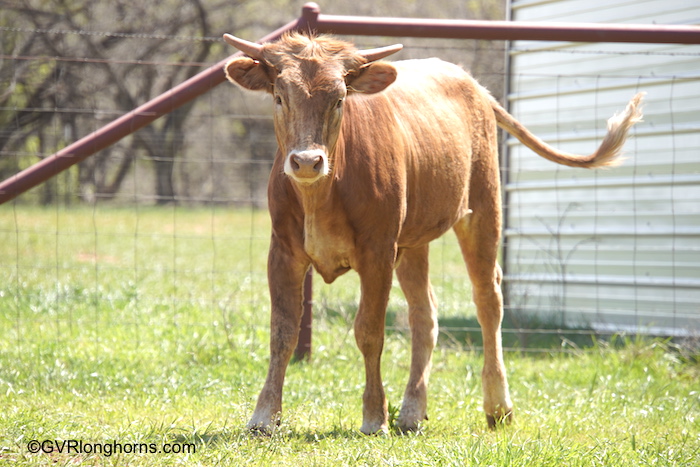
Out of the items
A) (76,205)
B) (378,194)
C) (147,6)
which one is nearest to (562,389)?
(378,194)

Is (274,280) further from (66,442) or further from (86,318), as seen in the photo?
(86,318)

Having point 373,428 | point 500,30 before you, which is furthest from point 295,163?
point 500,30

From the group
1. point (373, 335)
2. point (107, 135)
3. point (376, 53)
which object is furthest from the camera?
point (107, 135)

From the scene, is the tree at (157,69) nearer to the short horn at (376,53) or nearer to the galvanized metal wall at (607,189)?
the galvanized metal wall at (607,189)

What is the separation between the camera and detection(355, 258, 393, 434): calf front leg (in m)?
4.29

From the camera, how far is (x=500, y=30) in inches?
240

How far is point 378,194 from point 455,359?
2.84 meters

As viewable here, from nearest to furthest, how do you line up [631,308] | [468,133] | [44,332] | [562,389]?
[468,133], [562,389], [44,332], [631,308]

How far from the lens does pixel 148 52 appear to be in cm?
2227

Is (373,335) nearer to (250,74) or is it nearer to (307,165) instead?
(307,165)

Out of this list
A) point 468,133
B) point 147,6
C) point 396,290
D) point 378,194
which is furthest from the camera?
point 147,6

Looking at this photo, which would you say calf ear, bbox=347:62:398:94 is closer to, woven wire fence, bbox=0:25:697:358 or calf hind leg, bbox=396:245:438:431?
calf hind leg, bbox=396:245:438:431

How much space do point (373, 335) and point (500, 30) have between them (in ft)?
9.44

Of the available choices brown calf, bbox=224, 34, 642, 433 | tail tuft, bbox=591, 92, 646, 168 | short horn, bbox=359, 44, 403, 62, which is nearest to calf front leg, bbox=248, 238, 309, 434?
brown calf, bbox=224, 34, 642, 433
